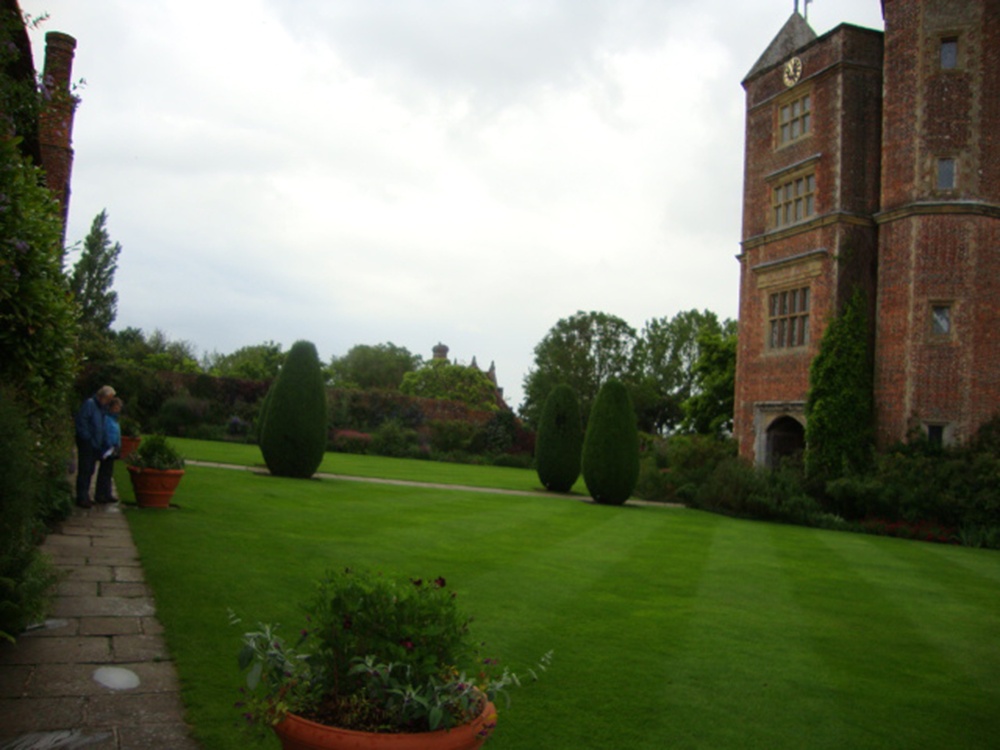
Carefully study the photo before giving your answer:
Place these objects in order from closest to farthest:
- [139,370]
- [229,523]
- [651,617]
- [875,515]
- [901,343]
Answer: [651,617] < [229,523] < [875,515] < [901,343] < [139,370]

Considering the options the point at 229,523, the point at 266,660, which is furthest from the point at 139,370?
the point at 266,660

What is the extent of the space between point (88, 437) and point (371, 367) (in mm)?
72552

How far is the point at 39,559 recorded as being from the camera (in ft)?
16.0

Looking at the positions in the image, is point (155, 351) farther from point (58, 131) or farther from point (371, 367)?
point (58, 131)

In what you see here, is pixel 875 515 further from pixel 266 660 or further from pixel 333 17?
pixel 266 660

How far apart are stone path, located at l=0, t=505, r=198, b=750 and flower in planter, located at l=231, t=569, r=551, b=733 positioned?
1.21 m

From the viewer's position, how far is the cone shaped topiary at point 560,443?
71.0ft

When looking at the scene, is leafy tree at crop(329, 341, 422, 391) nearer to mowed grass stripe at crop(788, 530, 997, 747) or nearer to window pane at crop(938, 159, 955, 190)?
window pane at crop(938, 159, 955, 190)

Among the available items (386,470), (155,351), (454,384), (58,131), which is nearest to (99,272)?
(155,351)

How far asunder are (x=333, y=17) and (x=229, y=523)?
6.14m

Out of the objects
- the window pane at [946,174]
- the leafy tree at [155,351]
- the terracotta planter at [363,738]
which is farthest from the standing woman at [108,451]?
the leafy tree at [155,351]

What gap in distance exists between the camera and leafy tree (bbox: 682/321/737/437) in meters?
32.0

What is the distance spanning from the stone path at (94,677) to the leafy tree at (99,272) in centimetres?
5431

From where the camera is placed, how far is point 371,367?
8238 centimetres
